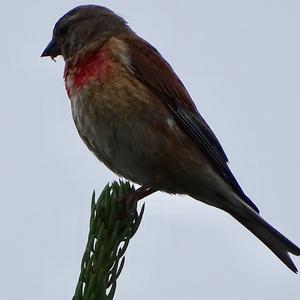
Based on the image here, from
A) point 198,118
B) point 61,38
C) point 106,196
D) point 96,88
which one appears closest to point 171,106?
point 198,118

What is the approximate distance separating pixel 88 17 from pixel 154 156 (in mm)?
1577

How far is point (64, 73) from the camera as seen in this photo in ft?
16.4

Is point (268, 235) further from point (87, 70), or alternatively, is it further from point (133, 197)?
point (87, 70)

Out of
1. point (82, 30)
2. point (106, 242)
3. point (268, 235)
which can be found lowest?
point (106, 242)

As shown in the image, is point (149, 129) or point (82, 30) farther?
point (82, 30)

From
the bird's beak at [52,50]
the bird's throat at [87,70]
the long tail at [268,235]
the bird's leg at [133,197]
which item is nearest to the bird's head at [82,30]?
the bird's beak at [52,50]

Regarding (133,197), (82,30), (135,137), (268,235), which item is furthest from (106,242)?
(82,30)

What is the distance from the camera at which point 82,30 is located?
5.37 metres

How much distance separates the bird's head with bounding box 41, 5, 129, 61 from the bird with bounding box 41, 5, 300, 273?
4 centimetres

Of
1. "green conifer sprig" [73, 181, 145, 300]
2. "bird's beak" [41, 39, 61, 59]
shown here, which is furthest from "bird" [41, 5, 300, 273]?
"green conifer sprig" [73, 181, 145, 300]

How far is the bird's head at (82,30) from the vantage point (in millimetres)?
5203

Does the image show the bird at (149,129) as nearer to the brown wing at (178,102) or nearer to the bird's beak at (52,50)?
the brown wing at (178,102)

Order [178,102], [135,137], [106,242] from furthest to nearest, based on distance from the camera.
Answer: [178,102] → [135,137] → [106,242]

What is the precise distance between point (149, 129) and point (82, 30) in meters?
1.27
